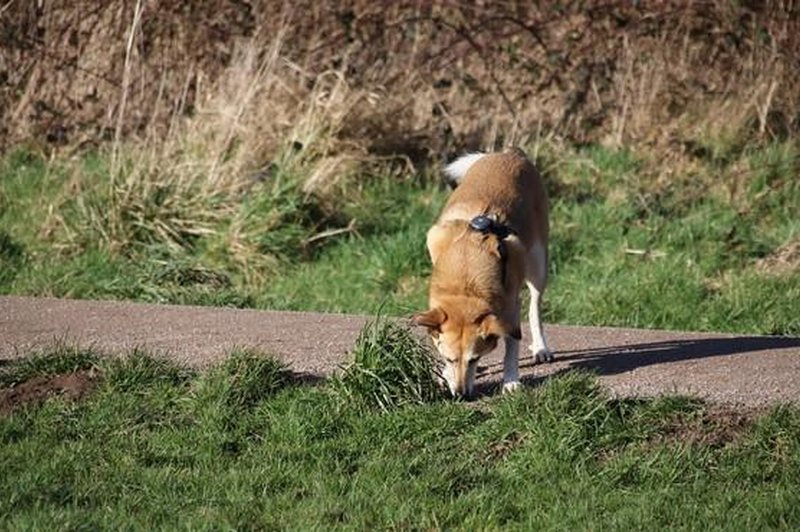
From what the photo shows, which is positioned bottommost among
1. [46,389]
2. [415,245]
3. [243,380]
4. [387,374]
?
[415,245]

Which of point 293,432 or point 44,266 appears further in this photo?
point 44,266

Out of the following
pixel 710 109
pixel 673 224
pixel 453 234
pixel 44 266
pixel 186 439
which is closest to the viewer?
pixel 186 439

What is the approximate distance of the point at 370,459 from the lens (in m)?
6.43

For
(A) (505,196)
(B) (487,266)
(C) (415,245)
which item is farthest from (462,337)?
(C) (415,245)

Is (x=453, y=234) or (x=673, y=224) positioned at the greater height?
(x=453, y=234)

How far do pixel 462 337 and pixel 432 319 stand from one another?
166 mm

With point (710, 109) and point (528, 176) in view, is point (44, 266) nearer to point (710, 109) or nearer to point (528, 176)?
point (528, 176)

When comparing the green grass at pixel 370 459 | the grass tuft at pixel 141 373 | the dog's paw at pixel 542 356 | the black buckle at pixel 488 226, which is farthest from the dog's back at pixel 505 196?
the grass tuft at pixel 141 373

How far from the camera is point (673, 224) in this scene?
11.9m

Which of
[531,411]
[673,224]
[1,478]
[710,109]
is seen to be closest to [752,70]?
[710,109]

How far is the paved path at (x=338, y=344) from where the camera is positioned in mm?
7250

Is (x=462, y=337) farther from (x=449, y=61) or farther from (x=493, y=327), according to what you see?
(x=449, y=61)

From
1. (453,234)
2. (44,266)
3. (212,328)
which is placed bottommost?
(44,266)

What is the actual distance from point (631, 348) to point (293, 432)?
2435 mm
